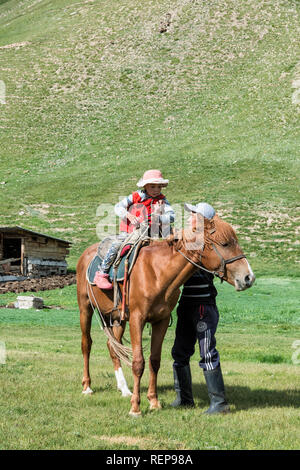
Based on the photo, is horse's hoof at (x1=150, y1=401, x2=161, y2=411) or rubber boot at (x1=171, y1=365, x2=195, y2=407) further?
rubber boot at (x1=171, y1=365, x2=195, y2=407)

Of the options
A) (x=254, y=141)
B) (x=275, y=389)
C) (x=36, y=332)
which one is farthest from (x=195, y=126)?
(x=275, y=389)

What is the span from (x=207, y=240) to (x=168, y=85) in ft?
245

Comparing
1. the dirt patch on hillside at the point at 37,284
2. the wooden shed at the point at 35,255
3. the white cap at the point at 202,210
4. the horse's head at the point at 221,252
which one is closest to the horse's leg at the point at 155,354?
the horse's head at the point at 221,252

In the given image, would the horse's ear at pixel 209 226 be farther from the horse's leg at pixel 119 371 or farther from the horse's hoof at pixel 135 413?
the horse's leg at pixel 119 371

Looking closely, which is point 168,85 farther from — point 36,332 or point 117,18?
point 36,332

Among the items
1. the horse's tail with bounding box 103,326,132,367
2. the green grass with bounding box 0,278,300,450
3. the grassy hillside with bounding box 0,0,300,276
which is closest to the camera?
the green grass with bounding box 0,278,300,450

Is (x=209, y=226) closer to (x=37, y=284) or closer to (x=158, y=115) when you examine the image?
(x=37, y=284)

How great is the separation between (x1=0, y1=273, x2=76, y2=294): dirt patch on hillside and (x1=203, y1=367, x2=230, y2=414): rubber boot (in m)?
23.5

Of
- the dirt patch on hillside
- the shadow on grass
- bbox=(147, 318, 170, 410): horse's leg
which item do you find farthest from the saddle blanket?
the dirt patch on hillside

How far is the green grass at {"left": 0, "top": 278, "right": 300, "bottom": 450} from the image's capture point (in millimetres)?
6262

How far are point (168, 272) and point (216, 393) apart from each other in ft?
6.05

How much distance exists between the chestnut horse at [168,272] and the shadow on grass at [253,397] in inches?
Result: 53.0

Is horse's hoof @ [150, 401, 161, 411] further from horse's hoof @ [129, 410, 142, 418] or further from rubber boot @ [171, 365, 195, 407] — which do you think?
horse's hoof @ [129, 410, 142, 418]
